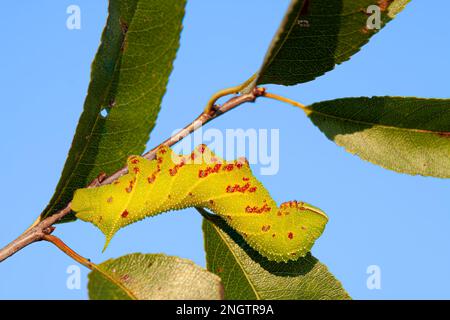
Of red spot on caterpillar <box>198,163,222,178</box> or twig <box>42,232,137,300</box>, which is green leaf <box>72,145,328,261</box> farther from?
twig <box>42,232,137,300</box>

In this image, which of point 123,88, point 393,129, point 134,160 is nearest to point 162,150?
point 134,160

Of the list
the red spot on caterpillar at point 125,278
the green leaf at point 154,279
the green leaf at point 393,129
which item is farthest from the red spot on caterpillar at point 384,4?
the red spot on caterpillar at point 125,278

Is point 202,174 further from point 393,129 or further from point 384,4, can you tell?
point 384,4

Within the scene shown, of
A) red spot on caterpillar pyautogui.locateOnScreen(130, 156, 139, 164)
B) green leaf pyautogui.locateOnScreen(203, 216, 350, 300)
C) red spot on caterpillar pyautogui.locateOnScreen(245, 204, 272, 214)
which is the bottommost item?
green leaf pyautogui.locateOnScreen(203, 216, 350, 300)

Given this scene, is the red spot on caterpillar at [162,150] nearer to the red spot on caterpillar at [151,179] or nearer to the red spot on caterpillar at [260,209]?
the red spot on caterpillar at [151,179]

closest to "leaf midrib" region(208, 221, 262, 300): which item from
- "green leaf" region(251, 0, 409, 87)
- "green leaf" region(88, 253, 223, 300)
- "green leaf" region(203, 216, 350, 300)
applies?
"green leaf" region(203, 216, 350, 300)
